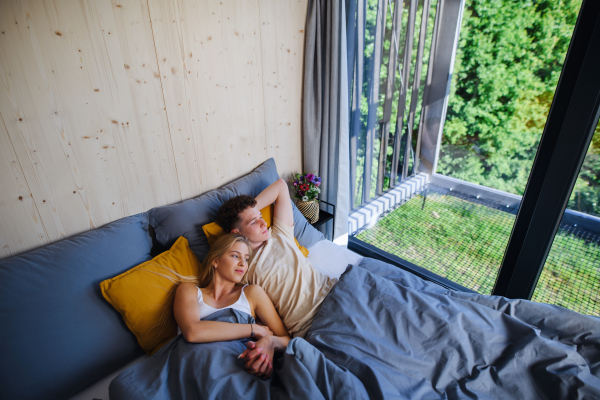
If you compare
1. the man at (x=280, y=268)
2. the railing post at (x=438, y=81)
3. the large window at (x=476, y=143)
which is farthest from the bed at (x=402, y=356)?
the railing post at (x=438, y=81)

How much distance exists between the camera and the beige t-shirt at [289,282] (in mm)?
1373

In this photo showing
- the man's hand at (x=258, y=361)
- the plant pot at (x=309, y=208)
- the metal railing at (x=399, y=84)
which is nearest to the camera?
the man's hand at (x=258, y=361)

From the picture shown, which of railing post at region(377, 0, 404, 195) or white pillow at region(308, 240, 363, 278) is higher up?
railing post at region(377, 0, 404, 195)

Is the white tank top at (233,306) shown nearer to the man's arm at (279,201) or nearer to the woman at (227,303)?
the woman at (227,303)

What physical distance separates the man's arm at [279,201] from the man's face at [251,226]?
0.54 feet

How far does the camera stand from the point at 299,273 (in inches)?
58.6

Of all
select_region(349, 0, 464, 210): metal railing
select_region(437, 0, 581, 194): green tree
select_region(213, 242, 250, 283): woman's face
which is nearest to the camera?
A: select_region(213, 242, 250, 283): woman's face

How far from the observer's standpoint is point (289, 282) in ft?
4.79

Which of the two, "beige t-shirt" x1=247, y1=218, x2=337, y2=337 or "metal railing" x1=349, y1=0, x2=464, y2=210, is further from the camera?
"metal railing" x1=349, y1=0, x2=464, y2=210

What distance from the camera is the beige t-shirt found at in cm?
137

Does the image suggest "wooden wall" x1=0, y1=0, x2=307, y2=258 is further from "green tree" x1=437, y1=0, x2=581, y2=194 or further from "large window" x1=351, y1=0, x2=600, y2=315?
"green tree" x1=437, y1=0, x2=581, y2=194

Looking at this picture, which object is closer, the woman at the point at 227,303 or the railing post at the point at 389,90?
the woman at the point at 227,303

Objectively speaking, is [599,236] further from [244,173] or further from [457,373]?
[244,173]

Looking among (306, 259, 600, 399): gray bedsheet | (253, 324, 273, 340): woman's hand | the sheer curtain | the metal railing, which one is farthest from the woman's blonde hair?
the metal railing
